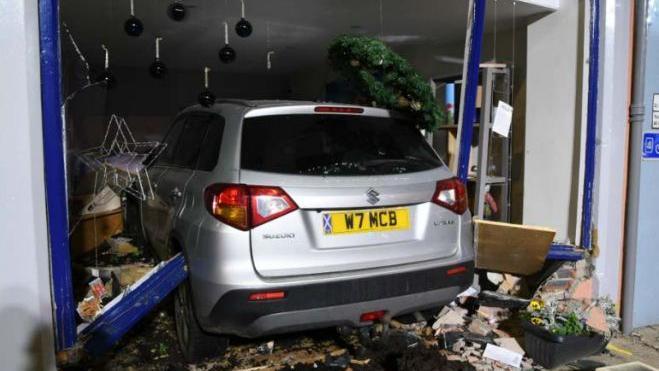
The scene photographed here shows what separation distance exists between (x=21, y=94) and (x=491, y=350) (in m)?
3.37

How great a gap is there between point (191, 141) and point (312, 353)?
1.75m

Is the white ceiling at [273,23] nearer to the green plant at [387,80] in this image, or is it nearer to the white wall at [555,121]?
the white wall at [555,121]

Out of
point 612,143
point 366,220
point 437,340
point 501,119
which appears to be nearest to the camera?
point 366,220

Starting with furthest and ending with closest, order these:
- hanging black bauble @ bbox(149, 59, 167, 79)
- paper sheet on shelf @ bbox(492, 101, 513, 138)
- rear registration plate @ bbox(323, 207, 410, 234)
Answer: paper sheet on shelf @ bbox(492, 101, 513, 138) → hanging black bauble @ bbox(149, 59, 167, 79) → rear registration plate @ bbox(323, 207, 410, 234)

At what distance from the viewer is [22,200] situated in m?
2.46

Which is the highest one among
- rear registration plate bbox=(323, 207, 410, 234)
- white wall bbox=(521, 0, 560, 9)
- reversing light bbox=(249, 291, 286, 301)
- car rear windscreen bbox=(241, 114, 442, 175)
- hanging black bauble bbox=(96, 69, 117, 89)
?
white wall bbox=(521, 0, 560, 9)

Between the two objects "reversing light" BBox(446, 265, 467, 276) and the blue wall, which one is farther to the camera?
the blue wall

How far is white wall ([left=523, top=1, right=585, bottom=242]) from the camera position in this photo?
4941 millimetres

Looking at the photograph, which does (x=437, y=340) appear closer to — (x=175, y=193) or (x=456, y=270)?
(x=456, y=270)

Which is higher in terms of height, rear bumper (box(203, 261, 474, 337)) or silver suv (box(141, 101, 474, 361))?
silver suv (box(141, 101, 474, 361))

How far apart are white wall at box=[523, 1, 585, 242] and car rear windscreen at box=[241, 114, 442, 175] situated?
233cm

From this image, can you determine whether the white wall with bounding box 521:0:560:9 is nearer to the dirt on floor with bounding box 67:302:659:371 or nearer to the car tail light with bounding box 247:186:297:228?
the dirt on floor with bounding box 67:302:659:371

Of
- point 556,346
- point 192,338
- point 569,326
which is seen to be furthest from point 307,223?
point 569,326

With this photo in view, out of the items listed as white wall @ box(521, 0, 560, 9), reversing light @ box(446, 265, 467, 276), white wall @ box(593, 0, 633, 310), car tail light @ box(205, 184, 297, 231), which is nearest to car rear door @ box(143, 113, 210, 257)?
car tail light @ box(205, 184, 297, 231)
